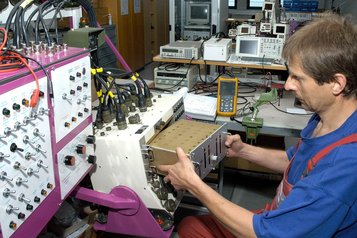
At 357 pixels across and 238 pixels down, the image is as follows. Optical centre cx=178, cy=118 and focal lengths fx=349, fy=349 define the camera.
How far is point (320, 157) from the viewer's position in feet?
3.55

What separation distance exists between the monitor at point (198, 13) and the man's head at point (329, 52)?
3875 mm

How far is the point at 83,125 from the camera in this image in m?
1.25

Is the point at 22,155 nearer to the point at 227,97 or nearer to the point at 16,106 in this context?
the point at 16,106

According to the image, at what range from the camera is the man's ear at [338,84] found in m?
1.05

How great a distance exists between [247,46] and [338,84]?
1.67m

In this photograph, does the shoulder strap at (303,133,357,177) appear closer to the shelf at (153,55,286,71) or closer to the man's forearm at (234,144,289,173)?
the man's forearm at (234,144,289,173)

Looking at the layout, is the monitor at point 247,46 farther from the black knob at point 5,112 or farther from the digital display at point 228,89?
the black knob at point 5,112

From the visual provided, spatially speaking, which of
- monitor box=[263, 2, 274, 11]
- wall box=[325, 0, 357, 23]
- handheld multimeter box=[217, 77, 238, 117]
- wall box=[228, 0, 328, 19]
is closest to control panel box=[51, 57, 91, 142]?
handheld multimeter box=[217, 77, 238, 117]

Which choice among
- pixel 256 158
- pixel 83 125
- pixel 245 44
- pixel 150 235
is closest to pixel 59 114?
pixel 83 125

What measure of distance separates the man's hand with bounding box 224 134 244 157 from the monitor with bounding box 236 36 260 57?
114cm

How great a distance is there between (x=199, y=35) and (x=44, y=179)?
167 inches

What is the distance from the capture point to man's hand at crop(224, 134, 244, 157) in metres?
1.68

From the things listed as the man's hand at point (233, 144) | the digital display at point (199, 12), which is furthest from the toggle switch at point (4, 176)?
the digital display at point (199, 12)

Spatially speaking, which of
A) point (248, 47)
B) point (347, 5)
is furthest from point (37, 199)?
point (347, 5)
